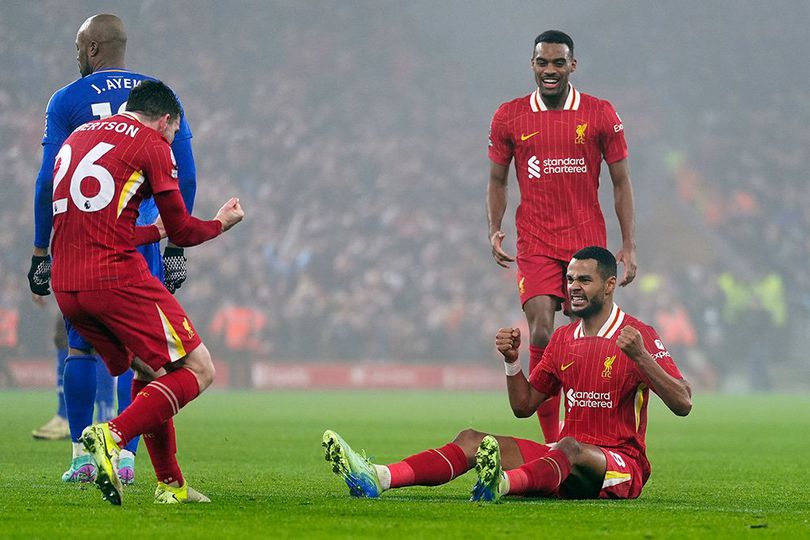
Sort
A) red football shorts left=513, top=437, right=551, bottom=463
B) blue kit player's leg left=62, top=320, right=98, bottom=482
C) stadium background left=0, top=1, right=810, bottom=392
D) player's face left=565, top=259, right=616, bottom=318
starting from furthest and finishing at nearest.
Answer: stadium background left=0, top=1, right=810, bottom=392 < blue kit player's leg left=62, top=320, right=98, bottom=482 < player's face left=565, top=259, right=616, bottom=318 < red football shorts left=513, top=437, right=551, bottom=463

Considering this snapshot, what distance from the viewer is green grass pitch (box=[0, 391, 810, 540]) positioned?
Answer: 14.2 ft

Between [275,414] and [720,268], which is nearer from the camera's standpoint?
[275,414]

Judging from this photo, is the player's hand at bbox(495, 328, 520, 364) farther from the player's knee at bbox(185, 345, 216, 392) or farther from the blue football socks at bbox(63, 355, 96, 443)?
the blue football socks at bbox(63, 355, 96, 443)

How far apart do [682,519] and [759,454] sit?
18.1 ft

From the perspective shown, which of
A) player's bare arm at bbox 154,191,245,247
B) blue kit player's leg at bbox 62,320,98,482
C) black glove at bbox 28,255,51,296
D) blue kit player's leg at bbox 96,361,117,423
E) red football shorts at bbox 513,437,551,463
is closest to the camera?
player's bare arm at bbox 154,191,245,247

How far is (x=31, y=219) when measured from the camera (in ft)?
85.0

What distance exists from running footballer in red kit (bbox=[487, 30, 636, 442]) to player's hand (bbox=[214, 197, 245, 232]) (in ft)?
7.38

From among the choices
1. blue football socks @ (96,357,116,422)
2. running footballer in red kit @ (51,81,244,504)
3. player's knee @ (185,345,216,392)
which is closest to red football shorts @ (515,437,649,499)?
player's knee @ (185,345,216,392)

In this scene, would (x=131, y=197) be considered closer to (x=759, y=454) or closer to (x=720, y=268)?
(x=759, y=454)

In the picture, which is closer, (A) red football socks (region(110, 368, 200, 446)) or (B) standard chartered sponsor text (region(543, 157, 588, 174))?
(A) red football socks (region(110, 368, 200, 446))

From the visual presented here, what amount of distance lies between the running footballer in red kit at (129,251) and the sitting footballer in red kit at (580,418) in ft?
2.23

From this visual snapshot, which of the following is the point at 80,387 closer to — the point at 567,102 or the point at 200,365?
the point at 200,365

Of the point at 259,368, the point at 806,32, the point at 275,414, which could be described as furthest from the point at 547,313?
the point at 806,32

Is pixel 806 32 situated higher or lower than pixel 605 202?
higher
